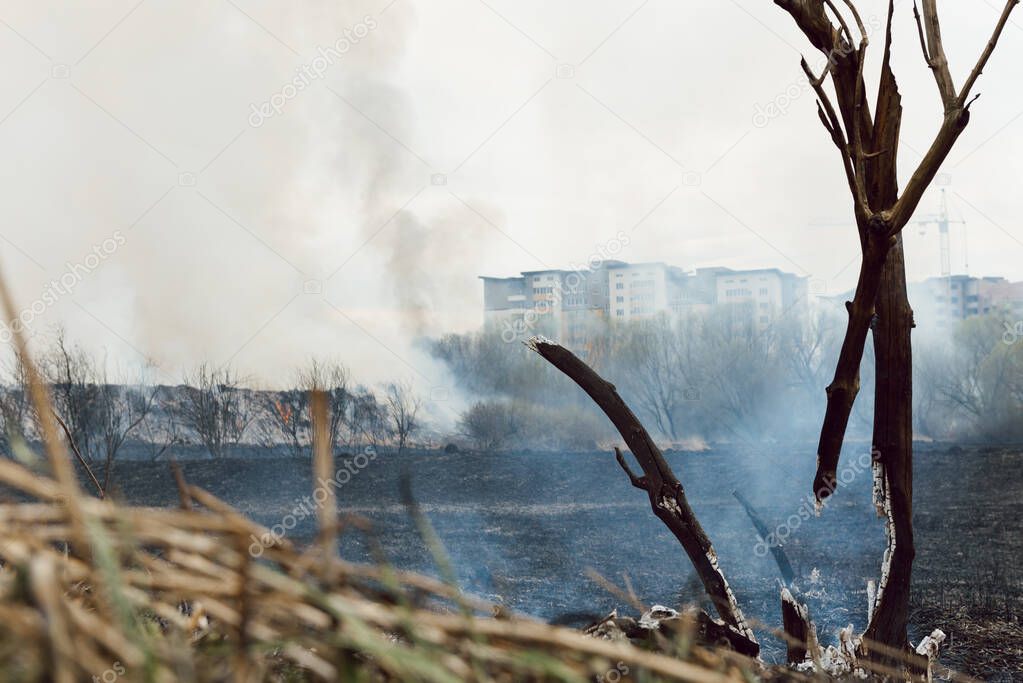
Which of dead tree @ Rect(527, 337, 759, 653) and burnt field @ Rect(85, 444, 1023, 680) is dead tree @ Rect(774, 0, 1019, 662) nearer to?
dead tree @ Rect(527, 337, 759, 653)

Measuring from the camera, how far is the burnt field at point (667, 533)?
485 centimetres

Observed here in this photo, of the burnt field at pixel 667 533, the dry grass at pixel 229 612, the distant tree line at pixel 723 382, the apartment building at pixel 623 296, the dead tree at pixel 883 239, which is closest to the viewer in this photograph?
the dry grass at pixel 229 612

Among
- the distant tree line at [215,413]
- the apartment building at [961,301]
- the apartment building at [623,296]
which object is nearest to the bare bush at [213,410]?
the distant tree line at [215,413]

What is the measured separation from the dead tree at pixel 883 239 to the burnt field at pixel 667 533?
5.08ft

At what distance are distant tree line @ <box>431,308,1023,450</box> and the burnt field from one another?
79 centimetres

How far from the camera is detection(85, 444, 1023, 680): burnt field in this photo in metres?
4.85

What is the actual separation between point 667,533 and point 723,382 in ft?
10.7

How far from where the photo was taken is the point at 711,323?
946cm

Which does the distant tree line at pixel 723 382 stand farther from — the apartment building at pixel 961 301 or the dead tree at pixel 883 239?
the dead tree at pixel 883 239

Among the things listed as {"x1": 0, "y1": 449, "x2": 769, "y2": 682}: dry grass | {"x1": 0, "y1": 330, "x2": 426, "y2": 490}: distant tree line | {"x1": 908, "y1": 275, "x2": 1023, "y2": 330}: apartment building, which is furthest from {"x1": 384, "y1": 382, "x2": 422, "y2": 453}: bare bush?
{"x1": 0, "y1": 449, "x2": 769, "y2": 682}: dry grass

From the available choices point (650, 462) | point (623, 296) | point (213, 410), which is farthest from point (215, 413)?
point (650, 462)

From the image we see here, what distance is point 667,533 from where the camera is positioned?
6242mm

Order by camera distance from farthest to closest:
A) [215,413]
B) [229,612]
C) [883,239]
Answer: [215,413]
[883,239]
[229,612]

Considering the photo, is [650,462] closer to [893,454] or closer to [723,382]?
[893,454]
